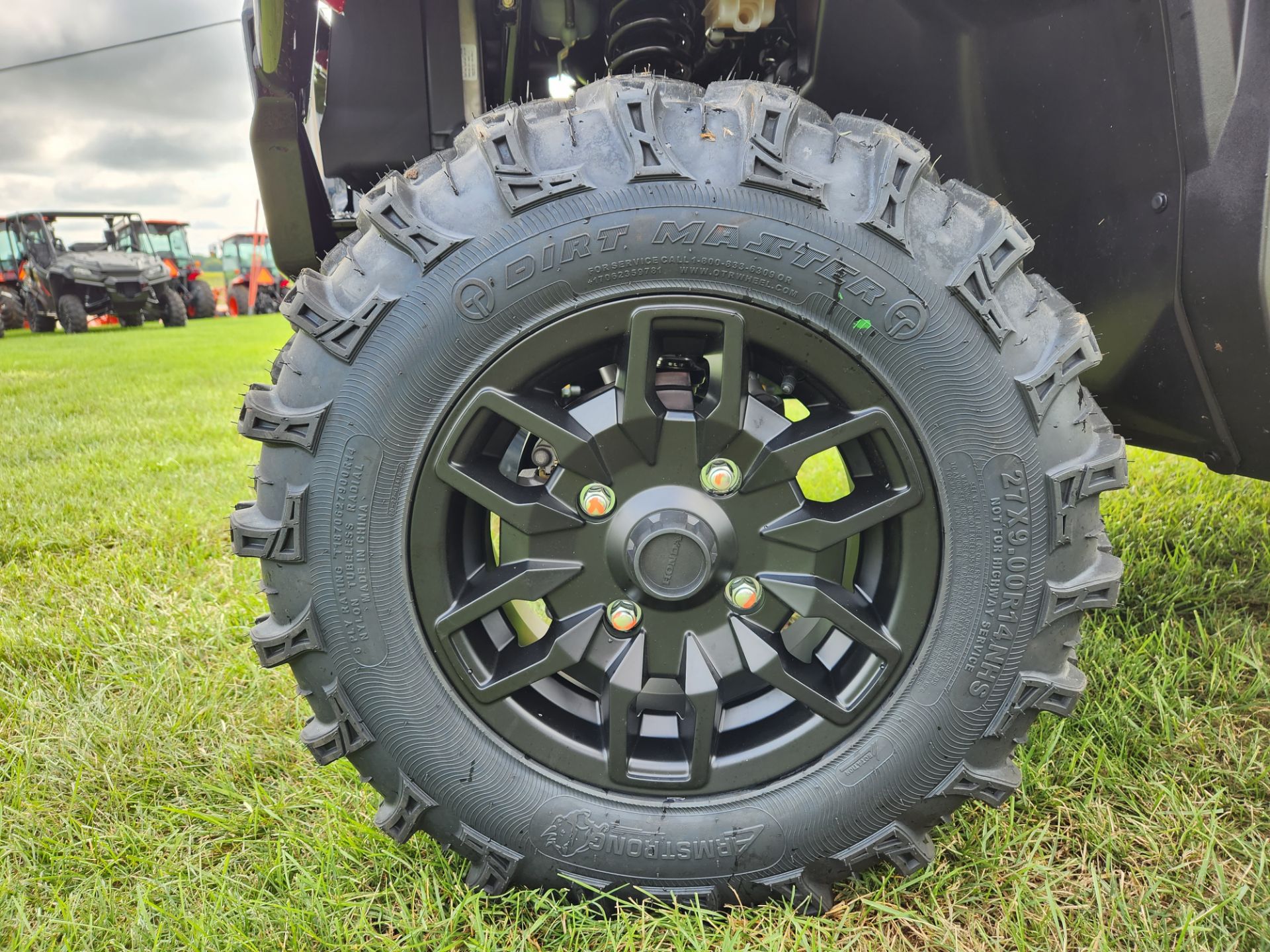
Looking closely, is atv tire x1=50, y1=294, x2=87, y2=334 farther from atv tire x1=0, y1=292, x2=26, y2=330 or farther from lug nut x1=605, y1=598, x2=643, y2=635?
lug nut x1=605, y1=598, x2=643, y2=635

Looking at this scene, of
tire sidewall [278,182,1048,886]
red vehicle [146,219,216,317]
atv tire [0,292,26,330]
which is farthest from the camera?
red vehicle [146,219,216,317]

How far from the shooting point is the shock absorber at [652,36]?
195 centimetres

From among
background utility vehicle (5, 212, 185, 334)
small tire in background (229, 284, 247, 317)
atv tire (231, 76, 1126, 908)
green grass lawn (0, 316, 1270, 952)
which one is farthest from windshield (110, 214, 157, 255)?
atv tire (231, 76, 1126, 908)

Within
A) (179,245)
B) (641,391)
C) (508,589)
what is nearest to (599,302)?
(641,391)

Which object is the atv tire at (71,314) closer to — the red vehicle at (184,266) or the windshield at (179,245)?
the red vehicle at (184,266)

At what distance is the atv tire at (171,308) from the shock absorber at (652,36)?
20.5 metres

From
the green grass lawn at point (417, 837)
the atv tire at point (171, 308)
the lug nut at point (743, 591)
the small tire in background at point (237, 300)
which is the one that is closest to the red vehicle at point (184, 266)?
the atv tire at point (171, 308)

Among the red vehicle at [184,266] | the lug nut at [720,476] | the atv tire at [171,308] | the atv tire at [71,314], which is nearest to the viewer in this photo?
the lug nut at [720,476]

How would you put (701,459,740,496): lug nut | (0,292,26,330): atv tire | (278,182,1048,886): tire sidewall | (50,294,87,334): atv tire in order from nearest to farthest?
(278,182,1048,886): tire sidewall
(701,459,740,496): lug nut
(50,294,87,334): atv tire
(0,292,26,330): atv tire

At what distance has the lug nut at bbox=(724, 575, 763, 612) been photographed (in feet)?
4.83

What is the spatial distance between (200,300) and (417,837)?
2336 cm

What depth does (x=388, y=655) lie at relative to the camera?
143 cm

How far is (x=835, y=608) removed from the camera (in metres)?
1.42

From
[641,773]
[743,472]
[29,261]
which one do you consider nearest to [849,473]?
[743,472]
